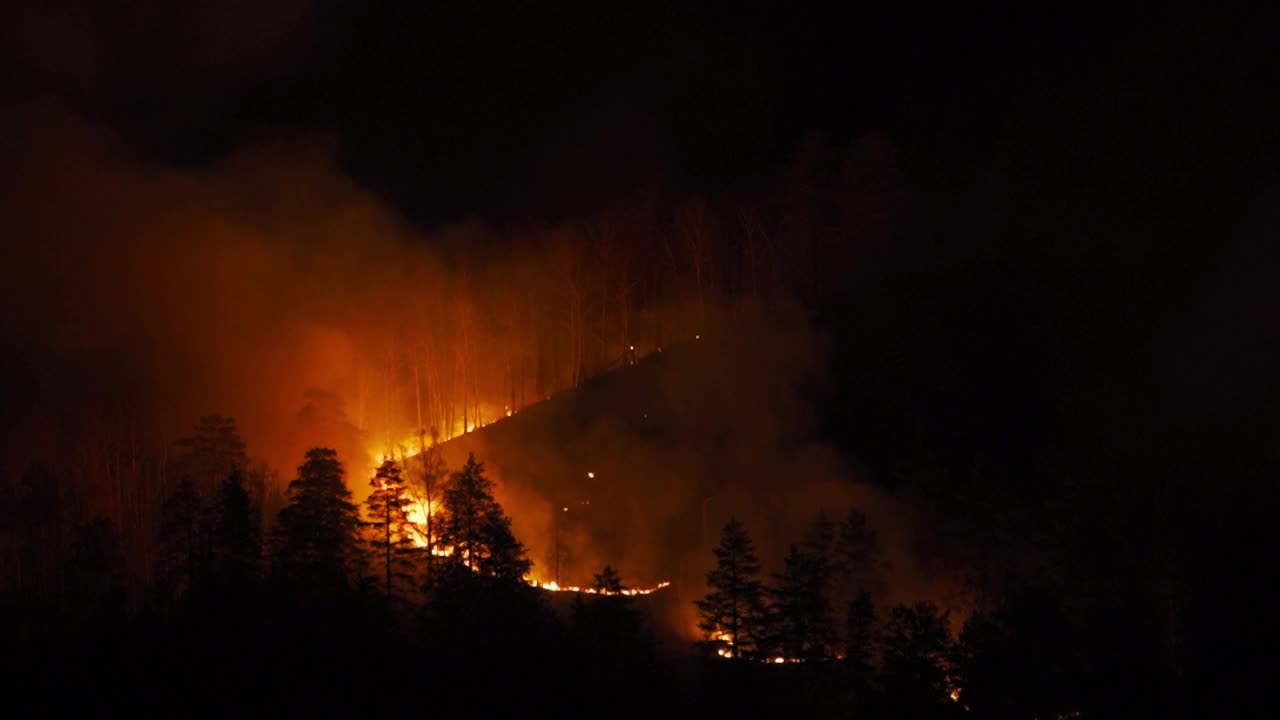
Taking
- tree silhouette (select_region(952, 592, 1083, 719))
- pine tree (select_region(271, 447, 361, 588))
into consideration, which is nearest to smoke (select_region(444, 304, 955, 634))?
pine tree (select_region(271, 447, 361, 588))

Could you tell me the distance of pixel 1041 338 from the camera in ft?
132

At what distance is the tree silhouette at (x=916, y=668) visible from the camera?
20500 millimetres

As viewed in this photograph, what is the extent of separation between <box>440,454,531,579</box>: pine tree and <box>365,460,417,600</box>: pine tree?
1558 millimetres

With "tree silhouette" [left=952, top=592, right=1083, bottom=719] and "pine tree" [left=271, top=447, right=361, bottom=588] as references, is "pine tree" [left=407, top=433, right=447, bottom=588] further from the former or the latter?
"tree silhouette" [left=952, top=592, right=1083, bottom=719]

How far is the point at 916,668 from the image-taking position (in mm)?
21219

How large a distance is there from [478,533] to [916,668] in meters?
14.9

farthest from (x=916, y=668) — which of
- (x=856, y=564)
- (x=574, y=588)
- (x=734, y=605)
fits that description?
(x=574, y=588)

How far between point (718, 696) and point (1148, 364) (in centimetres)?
2478

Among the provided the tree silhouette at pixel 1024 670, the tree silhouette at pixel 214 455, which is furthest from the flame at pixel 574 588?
the tree silhouette at pixel 214 455

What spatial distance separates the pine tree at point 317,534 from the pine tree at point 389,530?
30.9 inches

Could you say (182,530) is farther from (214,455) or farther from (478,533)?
(478,533)

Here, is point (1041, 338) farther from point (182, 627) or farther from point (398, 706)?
point (182, 627)

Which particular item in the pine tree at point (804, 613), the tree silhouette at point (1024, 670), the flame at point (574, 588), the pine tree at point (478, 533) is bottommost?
the tree silhouette at point (1024, 670)

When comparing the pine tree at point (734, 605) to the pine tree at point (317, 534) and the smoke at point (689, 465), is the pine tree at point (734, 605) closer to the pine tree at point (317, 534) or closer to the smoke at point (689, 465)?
the smoke at point (689, 465)
